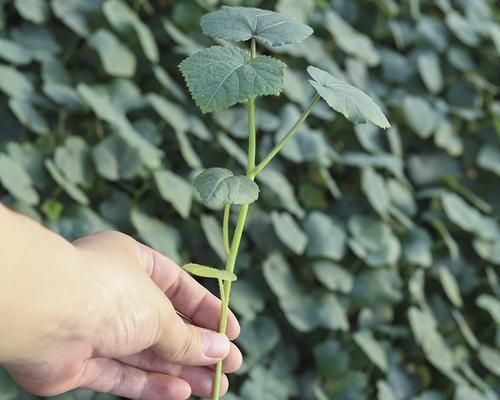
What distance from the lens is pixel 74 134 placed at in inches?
66.6

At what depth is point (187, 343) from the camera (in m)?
0.82

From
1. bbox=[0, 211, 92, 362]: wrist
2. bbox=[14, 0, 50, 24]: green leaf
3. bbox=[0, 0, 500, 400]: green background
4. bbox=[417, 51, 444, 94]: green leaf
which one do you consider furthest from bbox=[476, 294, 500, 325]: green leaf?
bbox=[0, 211, 92, 362]: wrist

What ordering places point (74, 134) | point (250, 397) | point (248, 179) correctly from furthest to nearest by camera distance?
point (74, 134) → point (250, 397) → point (248, 179)

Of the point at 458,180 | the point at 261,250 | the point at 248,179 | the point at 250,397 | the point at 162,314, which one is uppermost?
the point at 248,179

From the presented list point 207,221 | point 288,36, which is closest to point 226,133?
point 207,221

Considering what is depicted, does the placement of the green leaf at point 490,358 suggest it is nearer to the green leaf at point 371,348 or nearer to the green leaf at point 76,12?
the green leaf at point 371,348

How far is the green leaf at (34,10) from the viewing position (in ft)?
5.45

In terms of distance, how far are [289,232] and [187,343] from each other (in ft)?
2.85

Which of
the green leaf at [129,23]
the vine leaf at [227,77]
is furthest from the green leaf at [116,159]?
the vine leaf at [227,77]

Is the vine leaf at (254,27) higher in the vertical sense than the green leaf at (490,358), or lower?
higher

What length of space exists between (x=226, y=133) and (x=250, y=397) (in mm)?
550

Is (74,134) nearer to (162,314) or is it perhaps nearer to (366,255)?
(366,255)

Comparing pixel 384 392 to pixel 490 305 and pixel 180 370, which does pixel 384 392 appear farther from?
pixel 180 370

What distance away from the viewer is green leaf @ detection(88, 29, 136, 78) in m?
1.67
